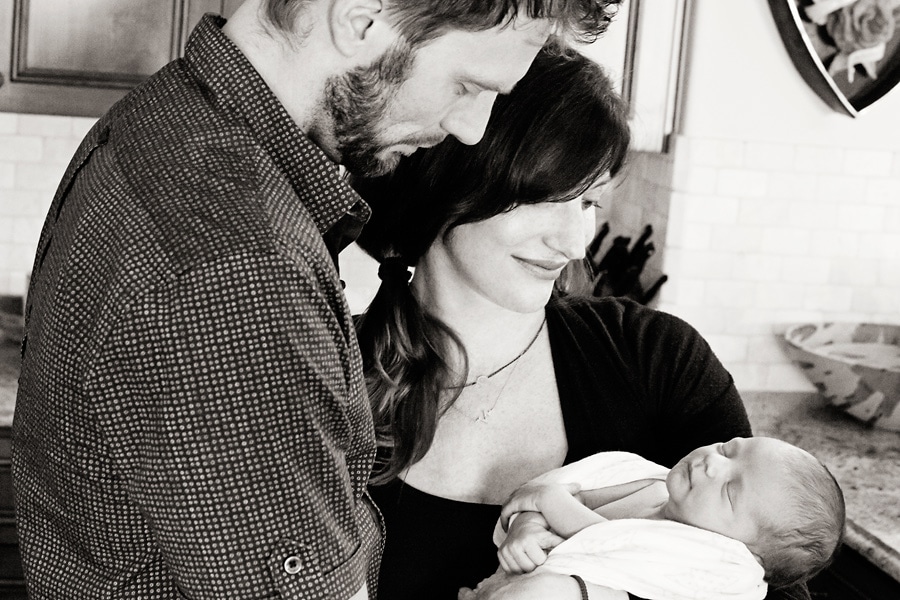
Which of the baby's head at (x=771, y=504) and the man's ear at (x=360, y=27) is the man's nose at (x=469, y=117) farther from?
the baby's head at (x=771, y=504)

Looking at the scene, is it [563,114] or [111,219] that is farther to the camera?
[563,114]

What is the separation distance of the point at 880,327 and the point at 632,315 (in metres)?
1.35

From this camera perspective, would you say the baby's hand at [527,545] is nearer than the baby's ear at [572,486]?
Yes

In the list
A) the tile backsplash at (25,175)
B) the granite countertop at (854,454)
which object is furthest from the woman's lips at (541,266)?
the tile backsplash at (25,175)

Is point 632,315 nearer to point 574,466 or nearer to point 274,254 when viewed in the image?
point 574,466

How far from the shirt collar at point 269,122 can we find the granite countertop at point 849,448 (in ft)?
4.52

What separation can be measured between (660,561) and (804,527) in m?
0.22

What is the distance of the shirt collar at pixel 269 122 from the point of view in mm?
1041

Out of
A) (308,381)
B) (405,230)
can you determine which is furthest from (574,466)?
(308,381)

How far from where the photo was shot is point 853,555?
2.11 m

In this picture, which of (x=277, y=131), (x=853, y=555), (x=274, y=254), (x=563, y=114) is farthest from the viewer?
(x=853, y=555)

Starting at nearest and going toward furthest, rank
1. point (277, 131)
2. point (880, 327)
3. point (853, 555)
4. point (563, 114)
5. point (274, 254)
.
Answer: point (274, 254), point (277, 131), point (563, 114), point (853, 555), point (880, 327)

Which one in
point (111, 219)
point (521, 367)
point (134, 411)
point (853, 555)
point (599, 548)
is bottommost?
point (853, 555)

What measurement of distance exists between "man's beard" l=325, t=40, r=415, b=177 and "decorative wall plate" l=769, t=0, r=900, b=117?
1878 millimetres
